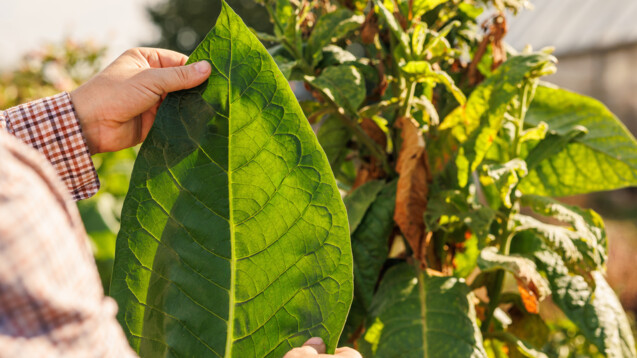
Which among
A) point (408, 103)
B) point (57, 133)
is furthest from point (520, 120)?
point (57, 133)

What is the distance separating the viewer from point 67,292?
0.36 metres

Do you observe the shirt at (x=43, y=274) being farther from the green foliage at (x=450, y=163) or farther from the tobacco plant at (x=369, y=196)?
the green foliage at (x=450, y=163)

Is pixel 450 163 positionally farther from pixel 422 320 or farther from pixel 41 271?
pixel 41 271

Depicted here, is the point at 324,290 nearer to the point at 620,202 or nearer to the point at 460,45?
the point at 460,45

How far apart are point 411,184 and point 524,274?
0.71 ft

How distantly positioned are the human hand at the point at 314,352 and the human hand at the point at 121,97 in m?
0.31

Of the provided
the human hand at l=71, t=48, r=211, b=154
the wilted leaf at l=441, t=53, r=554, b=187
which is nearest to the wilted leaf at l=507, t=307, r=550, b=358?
the wilted leaf at l=441, t=53, r=554, b=187

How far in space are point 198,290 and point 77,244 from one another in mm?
179

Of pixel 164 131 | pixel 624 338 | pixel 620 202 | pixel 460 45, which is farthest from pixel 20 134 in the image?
pixel 620 202

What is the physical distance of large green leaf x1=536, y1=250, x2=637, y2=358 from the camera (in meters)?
0.87

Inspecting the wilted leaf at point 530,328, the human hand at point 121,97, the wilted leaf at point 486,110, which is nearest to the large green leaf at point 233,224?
the human hand at point 121,97

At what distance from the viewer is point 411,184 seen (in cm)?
89

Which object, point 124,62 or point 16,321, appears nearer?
point 16,321

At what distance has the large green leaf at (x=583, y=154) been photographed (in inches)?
37.5
